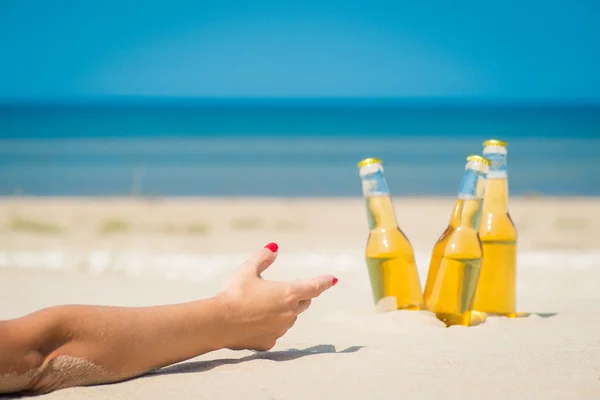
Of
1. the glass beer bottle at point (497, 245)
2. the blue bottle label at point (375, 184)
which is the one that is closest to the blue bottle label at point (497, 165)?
the glass beer bottle at point (497, 245)

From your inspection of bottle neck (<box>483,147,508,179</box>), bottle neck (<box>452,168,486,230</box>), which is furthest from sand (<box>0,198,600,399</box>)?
bottle neck (<box>483,147,508,179</box>)

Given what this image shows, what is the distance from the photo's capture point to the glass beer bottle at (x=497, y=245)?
9.39 feet

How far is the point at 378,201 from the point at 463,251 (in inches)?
13.3

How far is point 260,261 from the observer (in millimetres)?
2381

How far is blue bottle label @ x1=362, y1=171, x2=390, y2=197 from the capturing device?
2.73 metres

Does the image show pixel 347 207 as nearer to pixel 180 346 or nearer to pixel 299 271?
pixel 299 271

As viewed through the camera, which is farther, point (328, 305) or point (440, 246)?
point (328, 305)

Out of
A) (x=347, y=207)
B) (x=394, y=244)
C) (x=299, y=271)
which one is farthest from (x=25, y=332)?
(x=347, y=207)

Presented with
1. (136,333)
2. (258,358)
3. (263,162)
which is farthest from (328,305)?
(263,162)

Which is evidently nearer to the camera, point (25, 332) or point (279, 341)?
point (25, 332)

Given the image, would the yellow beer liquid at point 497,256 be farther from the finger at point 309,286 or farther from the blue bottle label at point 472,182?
the finger at point 309,286

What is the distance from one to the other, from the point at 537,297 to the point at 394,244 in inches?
53.1

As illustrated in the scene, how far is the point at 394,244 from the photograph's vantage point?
271cm

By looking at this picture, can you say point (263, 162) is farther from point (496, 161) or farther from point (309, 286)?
point (309, 286)
